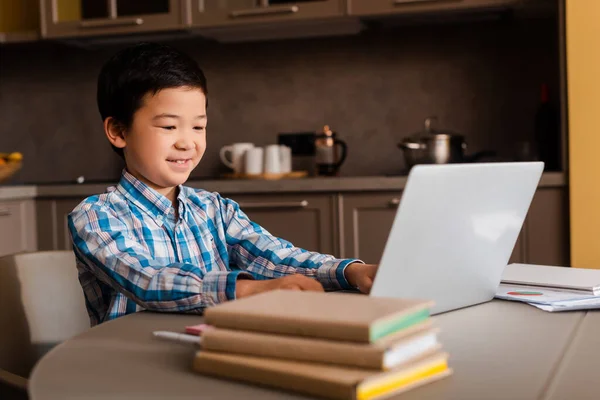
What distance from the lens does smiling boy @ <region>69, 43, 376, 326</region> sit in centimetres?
120

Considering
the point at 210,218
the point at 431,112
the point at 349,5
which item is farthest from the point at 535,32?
the point at 210,218

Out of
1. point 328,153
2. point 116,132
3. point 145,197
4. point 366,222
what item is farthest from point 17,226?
point 145,197

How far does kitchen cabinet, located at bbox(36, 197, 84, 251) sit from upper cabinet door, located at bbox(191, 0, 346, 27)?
0.91 m

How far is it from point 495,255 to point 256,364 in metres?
0.48

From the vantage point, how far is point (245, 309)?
72 cm

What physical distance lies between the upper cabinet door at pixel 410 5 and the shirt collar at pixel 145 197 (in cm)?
189

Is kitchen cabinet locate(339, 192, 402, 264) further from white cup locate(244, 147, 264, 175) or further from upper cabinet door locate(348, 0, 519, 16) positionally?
upper cabinet door locate(348, 0, 519, 16)

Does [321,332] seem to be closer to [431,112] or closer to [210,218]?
[210,218]

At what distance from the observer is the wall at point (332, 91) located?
10.9ft

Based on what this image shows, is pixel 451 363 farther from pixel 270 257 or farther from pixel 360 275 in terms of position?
pixel 270 257

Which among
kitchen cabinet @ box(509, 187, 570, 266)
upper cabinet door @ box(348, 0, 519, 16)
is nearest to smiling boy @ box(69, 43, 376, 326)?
kitchen cabinet @ box(509, 187, 570, 266)

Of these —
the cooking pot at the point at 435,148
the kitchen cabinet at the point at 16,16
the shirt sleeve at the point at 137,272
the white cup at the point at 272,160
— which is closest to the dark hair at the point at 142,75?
the shirt sleeve at the point at 137,272

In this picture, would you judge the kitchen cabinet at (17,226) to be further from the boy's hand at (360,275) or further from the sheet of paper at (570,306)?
the sheet of paper at (570,306)

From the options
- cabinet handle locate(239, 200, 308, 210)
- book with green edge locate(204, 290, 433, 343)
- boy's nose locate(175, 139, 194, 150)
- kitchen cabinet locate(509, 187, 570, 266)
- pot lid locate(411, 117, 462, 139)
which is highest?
pot lid locate(411, 117, 462, 139)
